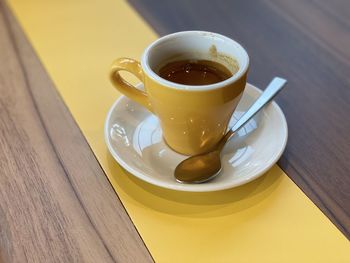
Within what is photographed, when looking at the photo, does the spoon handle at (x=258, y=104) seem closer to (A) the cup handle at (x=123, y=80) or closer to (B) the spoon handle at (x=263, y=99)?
(B) the spoon handle at (x=263, y=99)

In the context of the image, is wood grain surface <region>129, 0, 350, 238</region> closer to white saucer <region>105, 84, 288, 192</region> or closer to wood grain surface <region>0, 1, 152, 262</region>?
white saucer <region>105, 84, 288, 192</region>

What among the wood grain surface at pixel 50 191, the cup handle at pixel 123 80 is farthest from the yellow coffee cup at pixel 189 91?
the wood grain surface at pixel 50 191

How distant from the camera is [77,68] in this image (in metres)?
0.80

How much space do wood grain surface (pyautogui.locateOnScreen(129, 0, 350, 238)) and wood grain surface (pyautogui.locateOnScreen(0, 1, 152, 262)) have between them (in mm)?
236

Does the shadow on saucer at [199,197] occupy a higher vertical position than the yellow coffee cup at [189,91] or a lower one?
lower

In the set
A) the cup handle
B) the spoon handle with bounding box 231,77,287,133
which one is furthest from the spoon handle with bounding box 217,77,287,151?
the cup handle

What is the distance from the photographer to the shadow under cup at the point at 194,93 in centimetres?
56

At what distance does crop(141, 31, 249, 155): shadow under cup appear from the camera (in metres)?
0.56

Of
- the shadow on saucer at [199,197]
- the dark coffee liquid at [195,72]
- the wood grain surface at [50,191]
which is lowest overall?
the wood grain surface at [50,191]

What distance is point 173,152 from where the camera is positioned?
0.64 m

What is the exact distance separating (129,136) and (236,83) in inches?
6.9

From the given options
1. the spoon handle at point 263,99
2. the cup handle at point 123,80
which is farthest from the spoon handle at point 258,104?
the cup handle at point 123,80

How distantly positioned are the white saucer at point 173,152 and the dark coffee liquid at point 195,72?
0.26ft

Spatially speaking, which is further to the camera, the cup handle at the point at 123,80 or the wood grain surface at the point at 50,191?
the cup handle at the point at 123,80
